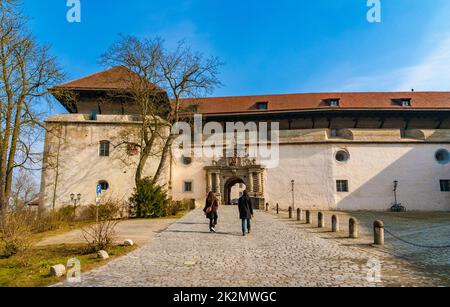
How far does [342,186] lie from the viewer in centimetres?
2431

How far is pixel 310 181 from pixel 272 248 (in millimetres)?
18052

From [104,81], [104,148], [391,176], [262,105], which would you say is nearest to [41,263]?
[104,148]

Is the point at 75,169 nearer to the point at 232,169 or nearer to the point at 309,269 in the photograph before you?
the point at 232,169

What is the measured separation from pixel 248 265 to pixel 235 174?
18.9 metres

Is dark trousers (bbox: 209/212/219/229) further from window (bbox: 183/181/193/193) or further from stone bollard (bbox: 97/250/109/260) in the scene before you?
window (bbox: 183/181/193/193)

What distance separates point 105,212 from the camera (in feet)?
54.5

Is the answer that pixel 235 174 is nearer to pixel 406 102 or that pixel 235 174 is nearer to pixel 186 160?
pixel 186 160

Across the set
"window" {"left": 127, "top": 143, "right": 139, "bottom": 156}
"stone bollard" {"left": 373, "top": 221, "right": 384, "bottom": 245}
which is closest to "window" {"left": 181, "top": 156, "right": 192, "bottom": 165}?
"window" {"left": 127, "top": 143, "right": 139, "bottom": 156}

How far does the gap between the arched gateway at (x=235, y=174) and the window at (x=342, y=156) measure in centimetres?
709

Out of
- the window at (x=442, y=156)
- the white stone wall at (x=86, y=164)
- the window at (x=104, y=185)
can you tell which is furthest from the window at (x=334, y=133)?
the window at (x=104, y=185)

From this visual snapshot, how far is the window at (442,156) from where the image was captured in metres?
24.2

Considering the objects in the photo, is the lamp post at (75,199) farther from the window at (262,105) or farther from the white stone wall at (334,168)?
the window at (262,105)

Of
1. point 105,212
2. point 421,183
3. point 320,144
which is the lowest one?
point 105,212
